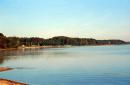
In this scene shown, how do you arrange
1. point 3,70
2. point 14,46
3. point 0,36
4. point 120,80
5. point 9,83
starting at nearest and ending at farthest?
point 9,83
point 120,80
point 3,70
point 0,36
point 14,46

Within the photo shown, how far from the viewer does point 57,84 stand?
1315 inches

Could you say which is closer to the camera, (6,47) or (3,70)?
(3,70)

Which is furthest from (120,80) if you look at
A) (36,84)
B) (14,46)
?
(14,46)

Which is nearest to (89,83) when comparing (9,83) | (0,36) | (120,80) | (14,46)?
(120,80)

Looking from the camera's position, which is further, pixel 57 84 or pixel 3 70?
pixel 3 70

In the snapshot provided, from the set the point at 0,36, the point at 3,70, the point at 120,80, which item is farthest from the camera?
the point at 0,36

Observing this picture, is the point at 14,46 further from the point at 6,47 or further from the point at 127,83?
the point at 127,83

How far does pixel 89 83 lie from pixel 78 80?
110 inches

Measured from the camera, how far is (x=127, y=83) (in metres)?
33.0

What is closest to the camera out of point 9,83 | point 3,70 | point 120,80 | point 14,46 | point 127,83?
point 9,83

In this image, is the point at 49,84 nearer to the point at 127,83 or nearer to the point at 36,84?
the point at 36,84

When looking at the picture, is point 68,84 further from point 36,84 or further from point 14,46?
point 14,46

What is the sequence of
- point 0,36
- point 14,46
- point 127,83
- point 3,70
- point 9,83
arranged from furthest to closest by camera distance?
point 14,46
point 0,36
point 3,70
point 127,83
point 9,83

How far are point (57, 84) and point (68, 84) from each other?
Answer: 1.35 meters
